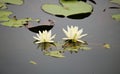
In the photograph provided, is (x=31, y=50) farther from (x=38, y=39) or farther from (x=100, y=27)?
(x=100, y=27)

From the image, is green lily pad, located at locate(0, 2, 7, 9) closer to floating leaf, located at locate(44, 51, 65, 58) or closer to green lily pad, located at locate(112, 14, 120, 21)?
floating leaf, located at locate(44, 51, 65, 58)

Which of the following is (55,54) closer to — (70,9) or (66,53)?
(66,53)

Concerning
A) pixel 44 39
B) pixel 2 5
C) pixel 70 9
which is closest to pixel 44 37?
pixel 44 39

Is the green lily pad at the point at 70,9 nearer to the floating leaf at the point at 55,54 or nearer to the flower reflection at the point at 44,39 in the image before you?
the flower reflection at the point at 44,39

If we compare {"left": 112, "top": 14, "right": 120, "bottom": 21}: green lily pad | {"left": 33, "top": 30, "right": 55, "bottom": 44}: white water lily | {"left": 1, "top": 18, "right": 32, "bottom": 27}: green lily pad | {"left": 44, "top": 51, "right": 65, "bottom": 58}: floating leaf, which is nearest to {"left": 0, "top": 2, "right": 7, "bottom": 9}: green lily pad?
{"left": 1, "top": 18, "right": 32, "bottom": 27}: green lily pad

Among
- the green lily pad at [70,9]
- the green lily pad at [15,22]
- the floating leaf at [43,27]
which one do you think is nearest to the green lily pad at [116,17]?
the green lily pad at [70,9]

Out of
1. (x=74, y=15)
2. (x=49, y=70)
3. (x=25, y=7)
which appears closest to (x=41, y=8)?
(x=25, y=7)

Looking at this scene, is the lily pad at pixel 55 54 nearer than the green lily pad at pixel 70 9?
Yes

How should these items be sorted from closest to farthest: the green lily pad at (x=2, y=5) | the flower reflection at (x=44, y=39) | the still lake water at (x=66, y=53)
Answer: the still lake water at (x=66, y=53) → the flower reflection at (x=44, y=39) → the green lily pad at (x=2, y=5)
